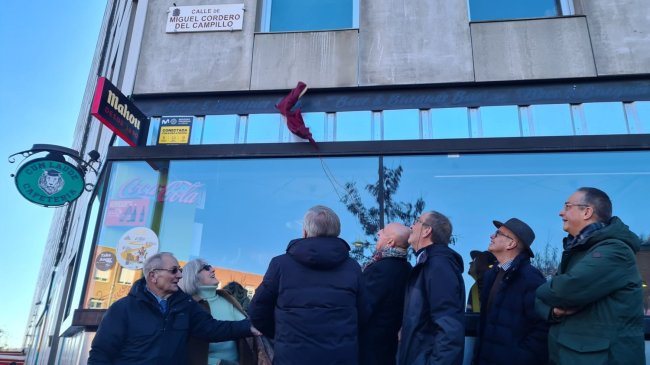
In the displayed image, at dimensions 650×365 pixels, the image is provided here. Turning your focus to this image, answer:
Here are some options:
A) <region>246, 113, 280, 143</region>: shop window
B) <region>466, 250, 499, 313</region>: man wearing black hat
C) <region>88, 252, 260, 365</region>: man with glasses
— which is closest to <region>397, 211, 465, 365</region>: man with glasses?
<region>88, 252, 260, 365</region>: man with glasses

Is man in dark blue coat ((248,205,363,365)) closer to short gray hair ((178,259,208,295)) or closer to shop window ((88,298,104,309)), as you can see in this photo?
short gray hair ((178,259,208,295))

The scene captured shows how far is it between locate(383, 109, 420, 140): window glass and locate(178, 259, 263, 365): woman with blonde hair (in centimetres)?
320

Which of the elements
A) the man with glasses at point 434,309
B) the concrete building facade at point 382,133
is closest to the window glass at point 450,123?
the concrete building facade at point 382,133

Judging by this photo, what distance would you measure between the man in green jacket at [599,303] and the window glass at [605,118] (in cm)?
351

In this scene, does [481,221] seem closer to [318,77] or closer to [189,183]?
[318,77]

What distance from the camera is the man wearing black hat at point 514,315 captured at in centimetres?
332

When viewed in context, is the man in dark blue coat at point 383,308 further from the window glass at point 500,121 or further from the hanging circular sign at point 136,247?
the hanging circular sign at point 136,247

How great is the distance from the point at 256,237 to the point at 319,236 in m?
3.47

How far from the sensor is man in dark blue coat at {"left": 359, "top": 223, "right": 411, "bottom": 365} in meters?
3.53

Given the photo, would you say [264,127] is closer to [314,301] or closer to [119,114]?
[119,114]

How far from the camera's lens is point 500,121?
6.45 metres

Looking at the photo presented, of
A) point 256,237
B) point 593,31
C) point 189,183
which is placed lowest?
point 256,237

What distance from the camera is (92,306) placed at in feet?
20.1

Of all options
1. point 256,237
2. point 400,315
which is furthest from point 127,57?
point 400,315
